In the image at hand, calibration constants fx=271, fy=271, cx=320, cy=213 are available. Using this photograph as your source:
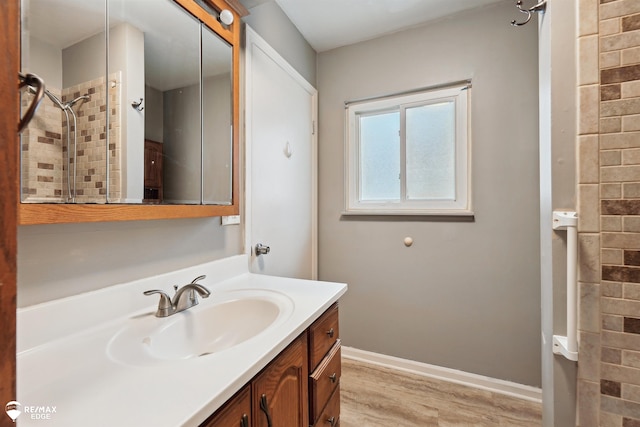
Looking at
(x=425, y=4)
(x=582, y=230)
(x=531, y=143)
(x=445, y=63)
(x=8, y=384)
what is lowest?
(x=8, y=384)

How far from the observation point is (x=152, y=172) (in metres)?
0.94

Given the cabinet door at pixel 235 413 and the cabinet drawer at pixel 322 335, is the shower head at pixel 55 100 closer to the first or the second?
the cabinet door at pixel 235 413

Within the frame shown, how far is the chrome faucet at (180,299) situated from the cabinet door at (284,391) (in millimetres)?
343

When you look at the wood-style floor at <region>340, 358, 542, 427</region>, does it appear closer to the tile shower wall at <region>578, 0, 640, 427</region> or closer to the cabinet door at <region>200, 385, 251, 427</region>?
the tile shower wall at <region>578, 0, 640, 427</region>

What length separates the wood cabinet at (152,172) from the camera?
92cm

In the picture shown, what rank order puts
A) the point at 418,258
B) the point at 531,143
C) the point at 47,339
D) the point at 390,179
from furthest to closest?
the point at 390,179 → the point at 418,258 → the point at 531,143 → the point at 47,339

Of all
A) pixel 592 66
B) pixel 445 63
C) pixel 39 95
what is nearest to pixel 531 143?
pixel 445 63

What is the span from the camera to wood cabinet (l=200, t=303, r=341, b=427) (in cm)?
62

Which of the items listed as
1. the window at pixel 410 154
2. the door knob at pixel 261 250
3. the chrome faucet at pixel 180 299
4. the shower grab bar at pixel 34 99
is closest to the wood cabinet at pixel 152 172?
the chrome faucet at pixel 180 299

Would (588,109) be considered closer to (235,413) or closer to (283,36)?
(235,413)

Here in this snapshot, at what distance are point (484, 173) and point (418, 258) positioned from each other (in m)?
0.71

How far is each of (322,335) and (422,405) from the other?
1150 millimetres

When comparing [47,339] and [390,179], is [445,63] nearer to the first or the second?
[390,179]

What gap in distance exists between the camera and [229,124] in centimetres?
125
